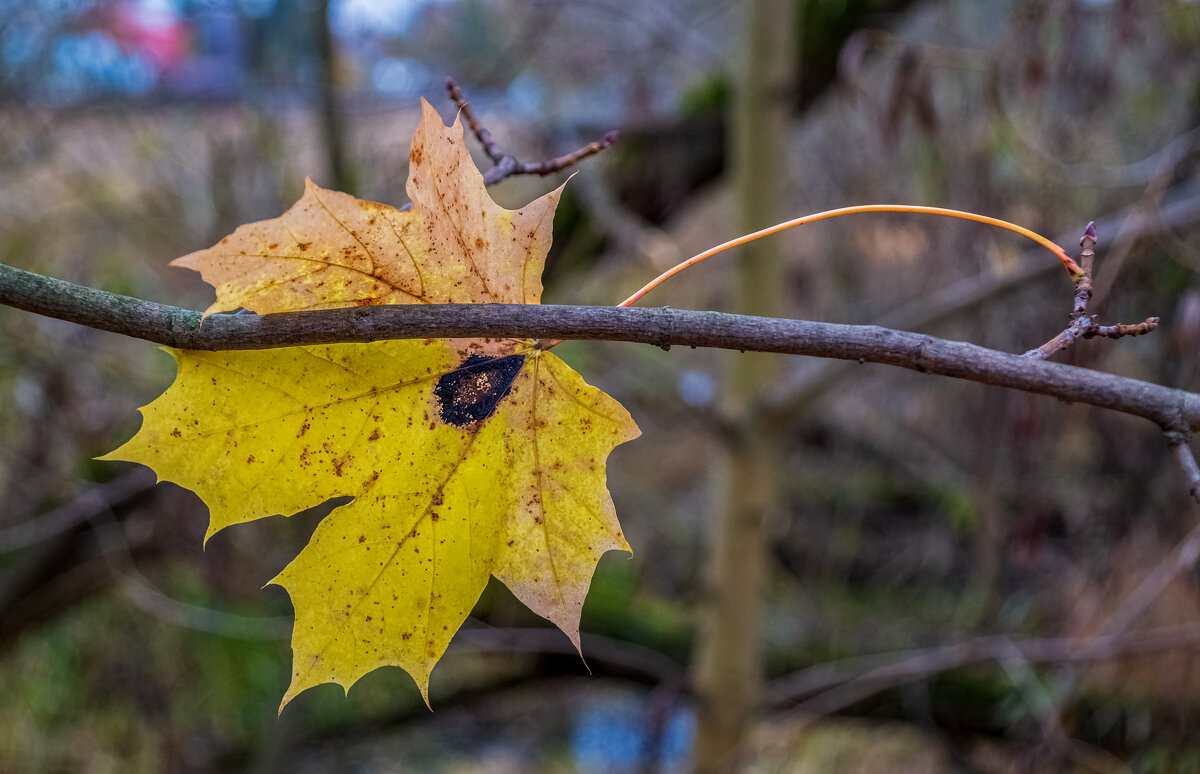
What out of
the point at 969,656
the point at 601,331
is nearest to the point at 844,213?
the point at 601,331

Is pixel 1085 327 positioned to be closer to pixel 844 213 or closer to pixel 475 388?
pixel 844 213

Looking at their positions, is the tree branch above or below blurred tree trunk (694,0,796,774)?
below

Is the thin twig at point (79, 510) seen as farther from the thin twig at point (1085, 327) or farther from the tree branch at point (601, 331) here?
the thin twig at point (1085, 327)

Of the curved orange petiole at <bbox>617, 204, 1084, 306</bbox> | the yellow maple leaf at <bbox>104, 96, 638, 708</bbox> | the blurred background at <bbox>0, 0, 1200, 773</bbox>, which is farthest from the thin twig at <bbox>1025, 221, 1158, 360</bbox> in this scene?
the blurred background at <bbox>0, 0, 1200, 773</bbox>

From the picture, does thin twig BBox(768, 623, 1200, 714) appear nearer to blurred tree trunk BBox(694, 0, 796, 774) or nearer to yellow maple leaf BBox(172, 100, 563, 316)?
blurred tree trunk BBox(694, 0, 796, 774)

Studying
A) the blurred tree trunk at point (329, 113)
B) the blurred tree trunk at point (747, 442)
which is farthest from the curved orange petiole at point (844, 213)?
the blurred tree trunk at point (329, 113)

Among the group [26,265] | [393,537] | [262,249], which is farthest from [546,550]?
[26,265]

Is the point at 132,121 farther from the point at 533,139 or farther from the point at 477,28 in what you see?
the point at 533,139
